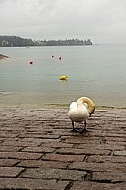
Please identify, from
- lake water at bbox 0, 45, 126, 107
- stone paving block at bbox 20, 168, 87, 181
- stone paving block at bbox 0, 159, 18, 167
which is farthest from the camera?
lake water at bbox 0, 45, 126, 107

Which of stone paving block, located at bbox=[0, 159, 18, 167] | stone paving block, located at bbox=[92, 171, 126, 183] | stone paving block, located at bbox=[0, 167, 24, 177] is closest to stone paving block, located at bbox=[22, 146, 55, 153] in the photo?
stone paving block, located at bbox=[0, 159, 18, 167]

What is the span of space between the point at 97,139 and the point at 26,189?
6.88ft

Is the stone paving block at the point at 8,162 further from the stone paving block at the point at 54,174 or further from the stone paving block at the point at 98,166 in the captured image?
the stone paving block at the point at 98,166

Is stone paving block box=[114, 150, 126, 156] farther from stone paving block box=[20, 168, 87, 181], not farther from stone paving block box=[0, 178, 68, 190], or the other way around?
stone paving block box=[0, 178, 68, 190]

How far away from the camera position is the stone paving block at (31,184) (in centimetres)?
310

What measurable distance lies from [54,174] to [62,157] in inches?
24.0

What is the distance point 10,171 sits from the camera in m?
Result: 3.55

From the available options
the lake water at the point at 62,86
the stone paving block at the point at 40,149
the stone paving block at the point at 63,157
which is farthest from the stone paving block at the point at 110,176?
the lake water at the point at 62,86

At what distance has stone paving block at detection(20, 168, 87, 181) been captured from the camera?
334cm

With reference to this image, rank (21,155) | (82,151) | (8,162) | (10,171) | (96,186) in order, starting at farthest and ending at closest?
(82,151) < (21,155) < (8,162) < (10,171) < (96,186)

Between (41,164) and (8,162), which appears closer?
(41,164)

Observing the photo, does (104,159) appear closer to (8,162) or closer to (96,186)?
(96,186)

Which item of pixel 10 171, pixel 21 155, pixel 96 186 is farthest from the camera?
pixel 21 155

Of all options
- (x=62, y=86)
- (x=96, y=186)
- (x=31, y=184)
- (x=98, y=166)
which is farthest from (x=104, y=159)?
(x=62, y=86)
